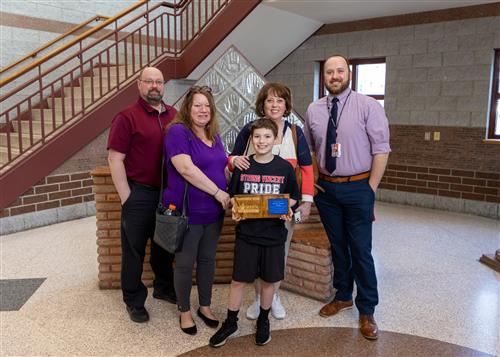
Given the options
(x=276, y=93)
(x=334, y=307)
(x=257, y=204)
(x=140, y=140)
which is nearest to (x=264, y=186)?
(x=257, y=204)

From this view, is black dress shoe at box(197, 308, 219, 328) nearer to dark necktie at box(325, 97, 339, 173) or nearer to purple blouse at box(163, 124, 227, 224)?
purple blouse at box(163, 124, 227, 224)

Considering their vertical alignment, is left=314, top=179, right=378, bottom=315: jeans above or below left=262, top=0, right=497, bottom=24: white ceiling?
below

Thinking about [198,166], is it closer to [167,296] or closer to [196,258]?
[196,258]

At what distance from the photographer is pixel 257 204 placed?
7.20 ft

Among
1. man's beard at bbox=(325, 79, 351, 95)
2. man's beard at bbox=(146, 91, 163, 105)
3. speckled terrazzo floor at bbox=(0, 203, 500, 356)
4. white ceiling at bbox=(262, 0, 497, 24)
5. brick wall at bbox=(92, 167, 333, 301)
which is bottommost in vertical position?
speckled terrazzo floor at bbox=(0, 203, 500, 356)

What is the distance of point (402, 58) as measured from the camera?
6.00 m

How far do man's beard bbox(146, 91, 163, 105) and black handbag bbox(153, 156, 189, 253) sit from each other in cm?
56

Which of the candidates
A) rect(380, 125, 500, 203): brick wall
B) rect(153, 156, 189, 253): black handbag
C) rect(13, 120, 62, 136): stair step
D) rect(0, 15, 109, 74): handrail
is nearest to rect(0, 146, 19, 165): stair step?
rect(13, 120, 62, 136): stair step

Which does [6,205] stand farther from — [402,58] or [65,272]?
[402,58]

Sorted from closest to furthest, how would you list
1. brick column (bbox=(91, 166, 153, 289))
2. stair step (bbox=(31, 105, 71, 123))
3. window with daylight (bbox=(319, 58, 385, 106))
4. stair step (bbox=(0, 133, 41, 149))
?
brick column (bbox=(91, 166, 153, 289)) < stair step (bbox=(0, 133, 41, 149)) < stair step (bbox=(31, 105, 71, 123)) < window with daylight (bbox=(319, 58, 385, 106))

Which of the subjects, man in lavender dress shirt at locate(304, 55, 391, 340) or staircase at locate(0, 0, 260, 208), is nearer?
man in lavender dress shirt at locate(304, 55, 391, 340)

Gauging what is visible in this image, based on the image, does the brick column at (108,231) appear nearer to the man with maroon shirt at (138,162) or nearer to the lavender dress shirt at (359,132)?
the man with maroon shirt at (138,162)

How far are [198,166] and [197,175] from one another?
7 cm

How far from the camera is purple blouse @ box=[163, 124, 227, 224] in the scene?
7.30 feet
